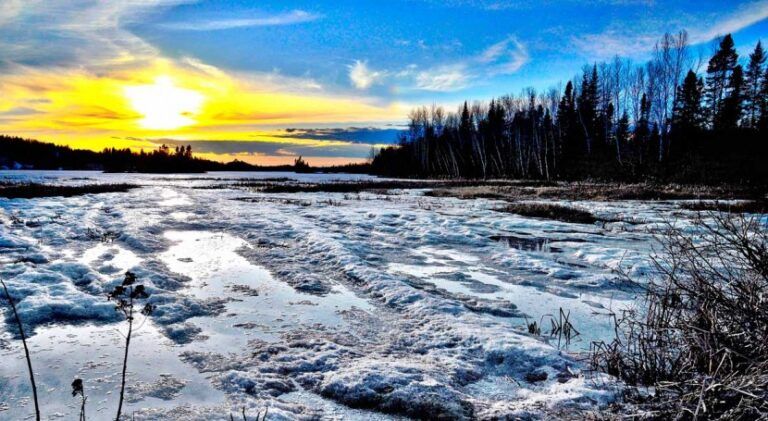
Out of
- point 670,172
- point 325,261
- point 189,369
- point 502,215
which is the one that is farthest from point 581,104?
point 189,369

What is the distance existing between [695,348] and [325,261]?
6.29 meters

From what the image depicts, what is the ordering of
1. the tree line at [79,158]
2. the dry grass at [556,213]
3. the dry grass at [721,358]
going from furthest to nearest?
the tree line at [79,158], the dry grass at [556,213], the dry grass at [721,358]

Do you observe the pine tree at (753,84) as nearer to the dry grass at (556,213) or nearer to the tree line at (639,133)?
the tree line at (639,133)

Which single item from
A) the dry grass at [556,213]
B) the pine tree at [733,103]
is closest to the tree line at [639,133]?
the pine tree at [733,103]

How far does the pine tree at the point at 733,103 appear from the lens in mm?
44344

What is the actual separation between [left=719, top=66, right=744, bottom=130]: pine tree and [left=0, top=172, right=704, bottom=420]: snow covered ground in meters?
45.3

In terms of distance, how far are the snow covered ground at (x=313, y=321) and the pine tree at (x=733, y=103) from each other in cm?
4526

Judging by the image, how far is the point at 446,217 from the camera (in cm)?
1509

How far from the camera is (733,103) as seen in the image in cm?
4438

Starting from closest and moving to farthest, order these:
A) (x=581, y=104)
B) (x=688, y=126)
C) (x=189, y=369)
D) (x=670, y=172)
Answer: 1. (x=189, y=369)
2. (x=670, y=172)
3. (x=688, y=126)
4. (x=581, y=104)

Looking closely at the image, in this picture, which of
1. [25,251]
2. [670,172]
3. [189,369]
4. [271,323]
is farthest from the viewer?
[670,172]

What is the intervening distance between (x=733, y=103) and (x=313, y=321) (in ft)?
182

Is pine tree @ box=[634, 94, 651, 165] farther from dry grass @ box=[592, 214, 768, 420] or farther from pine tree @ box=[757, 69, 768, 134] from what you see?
dry grass @ box=[592, 214, 768, 420]

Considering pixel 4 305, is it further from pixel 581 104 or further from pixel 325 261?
pixel 581 104
